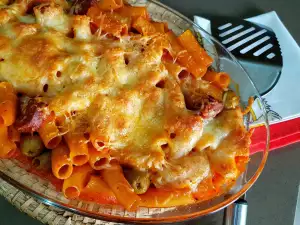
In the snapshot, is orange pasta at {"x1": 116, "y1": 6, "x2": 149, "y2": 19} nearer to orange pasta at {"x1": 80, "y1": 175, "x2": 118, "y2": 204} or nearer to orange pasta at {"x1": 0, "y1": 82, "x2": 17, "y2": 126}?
orange pasta at {"x1": 0, "y1": 82, "x2": 17, "y2": 126}

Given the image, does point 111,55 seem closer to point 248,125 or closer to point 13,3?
point 13,3

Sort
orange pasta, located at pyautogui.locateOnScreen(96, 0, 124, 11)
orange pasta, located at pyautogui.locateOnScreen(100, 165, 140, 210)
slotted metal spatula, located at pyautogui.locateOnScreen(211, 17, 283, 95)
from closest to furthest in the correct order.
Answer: orange pasta, located at pyautogui.locateOnScreen(100, 165, 140, 210)
orange pasta, located at pyautogui.locateOnScreen(96, 0, 124, 11)
slotted metal spatula, located at pyautogui.locateOnScreen(211, 17, 283, 95)

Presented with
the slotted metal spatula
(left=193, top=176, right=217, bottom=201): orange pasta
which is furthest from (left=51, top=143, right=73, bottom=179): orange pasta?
the slotted metal spatula

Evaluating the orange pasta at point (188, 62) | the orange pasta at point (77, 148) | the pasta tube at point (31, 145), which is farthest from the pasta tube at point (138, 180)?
the orange pasta at point (188, 62)

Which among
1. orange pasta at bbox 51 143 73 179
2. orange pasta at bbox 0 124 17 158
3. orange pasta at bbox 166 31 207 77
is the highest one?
orange pasta at bbox 166 31 207 77

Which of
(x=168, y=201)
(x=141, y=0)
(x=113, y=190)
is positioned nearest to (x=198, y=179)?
(x=168, y=201)

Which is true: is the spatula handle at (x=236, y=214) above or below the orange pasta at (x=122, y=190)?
below

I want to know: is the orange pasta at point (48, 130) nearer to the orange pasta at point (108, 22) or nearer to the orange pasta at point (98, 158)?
the orange pasta at point (98, 158)
